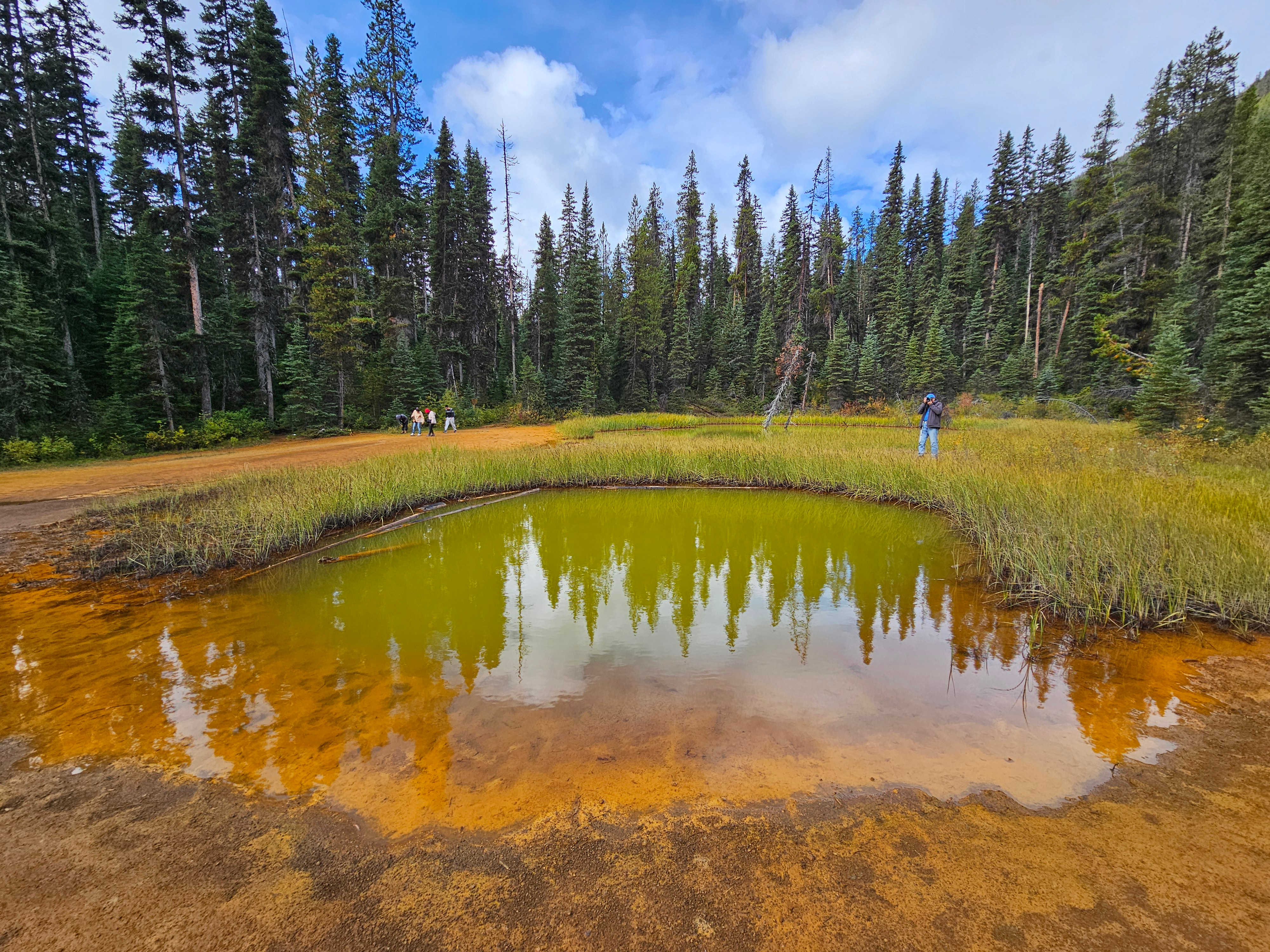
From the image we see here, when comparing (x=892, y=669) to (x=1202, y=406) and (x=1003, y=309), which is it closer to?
(x=1202, y=406)

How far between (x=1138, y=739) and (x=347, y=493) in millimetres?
10070

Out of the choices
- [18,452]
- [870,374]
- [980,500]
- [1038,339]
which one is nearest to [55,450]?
[18,452]

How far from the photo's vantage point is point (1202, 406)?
1271 cm

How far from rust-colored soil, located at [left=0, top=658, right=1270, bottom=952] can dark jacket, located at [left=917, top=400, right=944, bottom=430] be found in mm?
10427

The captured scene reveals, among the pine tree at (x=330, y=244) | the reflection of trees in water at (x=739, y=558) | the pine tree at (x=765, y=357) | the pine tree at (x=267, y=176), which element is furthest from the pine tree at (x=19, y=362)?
the pine tree at (x=765, y=357)

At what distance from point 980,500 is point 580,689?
7200 millimetres

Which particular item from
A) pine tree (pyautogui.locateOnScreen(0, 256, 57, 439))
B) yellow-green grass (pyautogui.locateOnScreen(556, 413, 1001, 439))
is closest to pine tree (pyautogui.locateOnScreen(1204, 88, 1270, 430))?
yellow-green grass (pyautogui.locateOnScreen(556, 413, 1001, 439))

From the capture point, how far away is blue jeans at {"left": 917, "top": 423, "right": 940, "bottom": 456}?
11.9 meters

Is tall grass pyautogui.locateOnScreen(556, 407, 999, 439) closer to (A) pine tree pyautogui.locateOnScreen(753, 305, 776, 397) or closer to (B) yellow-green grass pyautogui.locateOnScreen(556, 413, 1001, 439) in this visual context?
(B) yellow-green grass pyautogui.locateOnScreen(556, 413, 1001, 439)

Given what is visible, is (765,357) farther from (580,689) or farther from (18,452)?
(580,689)

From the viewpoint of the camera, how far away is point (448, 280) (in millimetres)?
33688

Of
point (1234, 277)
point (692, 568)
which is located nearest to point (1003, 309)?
point (1234, 277)

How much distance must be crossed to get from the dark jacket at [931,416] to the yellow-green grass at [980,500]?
2.63ft

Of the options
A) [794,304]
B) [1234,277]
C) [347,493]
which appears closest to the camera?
[347,493]
